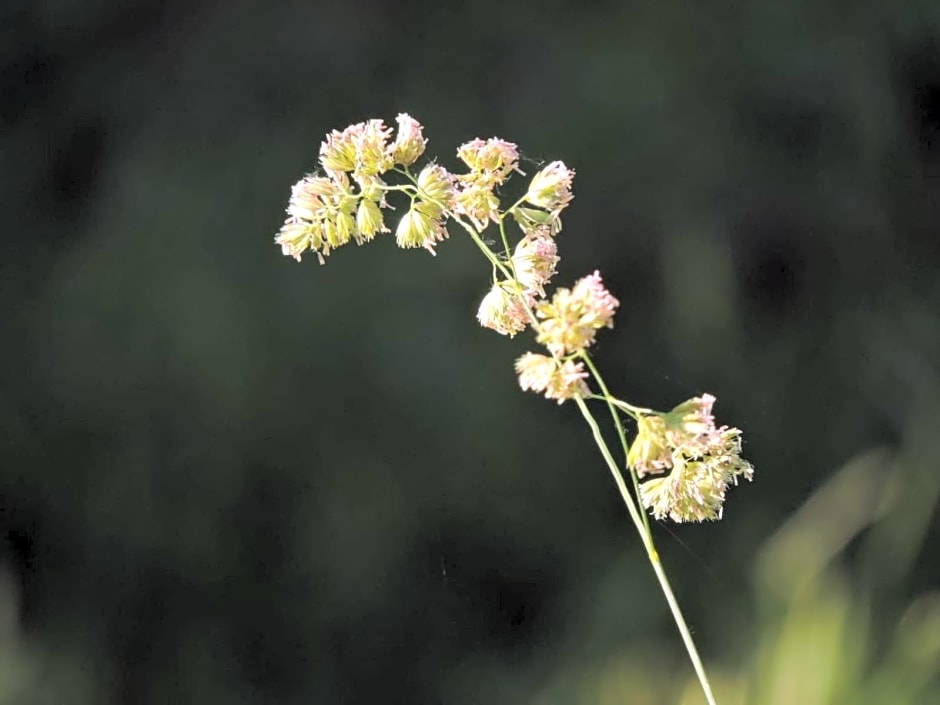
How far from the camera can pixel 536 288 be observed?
0.37 m

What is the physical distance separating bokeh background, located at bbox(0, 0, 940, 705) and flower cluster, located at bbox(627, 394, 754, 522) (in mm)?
590

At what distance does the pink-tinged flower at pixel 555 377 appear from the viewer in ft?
1.03

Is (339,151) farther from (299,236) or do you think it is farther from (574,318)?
(574,318)

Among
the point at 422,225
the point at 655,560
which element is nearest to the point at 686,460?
the point at 655,560

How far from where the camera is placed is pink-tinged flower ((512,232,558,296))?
373 millimetres

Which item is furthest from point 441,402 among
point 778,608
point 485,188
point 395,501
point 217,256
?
point 485,188

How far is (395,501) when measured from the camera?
37.7 inches

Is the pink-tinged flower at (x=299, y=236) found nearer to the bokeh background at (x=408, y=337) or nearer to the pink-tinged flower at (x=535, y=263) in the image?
the pink-tinged flower at (x=535, y=263)

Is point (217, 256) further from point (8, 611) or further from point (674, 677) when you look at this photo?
point (674, 677)

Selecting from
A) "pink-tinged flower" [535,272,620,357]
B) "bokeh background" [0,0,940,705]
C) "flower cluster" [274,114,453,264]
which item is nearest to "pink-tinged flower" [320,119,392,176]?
"flower cluster" [274,114,453,264]

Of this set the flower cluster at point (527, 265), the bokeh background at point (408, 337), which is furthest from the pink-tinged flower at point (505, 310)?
the bokeh background at point (408, 337)

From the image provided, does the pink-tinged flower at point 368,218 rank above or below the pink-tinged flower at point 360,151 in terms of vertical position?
below

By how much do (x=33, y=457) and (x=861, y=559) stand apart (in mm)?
848

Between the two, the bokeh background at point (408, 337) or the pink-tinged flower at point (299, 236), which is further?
the bokeh background at point (408, 337)
